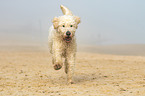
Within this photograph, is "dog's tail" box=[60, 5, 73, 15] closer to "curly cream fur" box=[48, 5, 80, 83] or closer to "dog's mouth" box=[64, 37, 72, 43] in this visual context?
"curly cream fur" box=[48, 5, 80, 83]

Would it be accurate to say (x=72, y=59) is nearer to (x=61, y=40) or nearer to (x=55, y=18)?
(x=61, y=40)

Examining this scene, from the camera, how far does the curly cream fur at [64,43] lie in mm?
7680

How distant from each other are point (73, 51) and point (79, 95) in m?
2.27

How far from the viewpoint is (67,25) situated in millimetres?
7680

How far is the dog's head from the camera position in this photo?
7.49 meters

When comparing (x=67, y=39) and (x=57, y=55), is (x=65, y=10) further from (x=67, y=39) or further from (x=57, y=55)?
(x=57, y=55)

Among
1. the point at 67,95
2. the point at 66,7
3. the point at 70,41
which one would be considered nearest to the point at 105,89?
the point at 67,95

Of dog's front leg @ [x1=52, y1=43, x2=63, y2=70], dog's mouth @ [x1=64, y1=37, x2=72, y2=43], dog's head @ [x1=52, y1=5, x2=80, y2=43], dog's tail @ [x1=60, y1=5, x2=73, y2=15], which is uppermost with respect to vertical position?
dog's tail @ [x1=60, y1=5, x2=73, y2=15]

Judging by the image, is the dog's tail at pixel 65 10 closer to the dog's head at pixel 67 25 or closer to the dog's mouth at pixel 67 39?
the dog's head at pixel 67 25

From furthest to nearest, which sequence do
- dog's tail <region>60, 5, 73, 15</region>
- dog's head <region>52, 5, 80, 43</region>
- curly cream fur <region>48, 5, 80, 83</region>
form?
dog's tail <region>60, 5, 73, 15</region> < curly cream fur <region>48, 5, 80, 83</region> < dog's head <region>52, 5, 80, 43</region>

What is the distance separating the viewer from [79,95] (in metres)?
6.35

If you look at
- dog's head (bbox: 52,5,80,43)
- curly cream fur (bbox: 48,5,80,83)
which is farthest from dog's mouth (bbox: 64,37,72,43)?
curly cream fur (bbox: 48,5,80,83)

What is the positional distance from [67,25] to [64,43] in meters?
0.74

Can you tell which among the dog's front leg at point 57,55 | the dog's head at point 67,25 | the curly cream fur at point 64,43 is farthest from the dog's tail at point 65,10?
the dog's front leg at point 57,55
